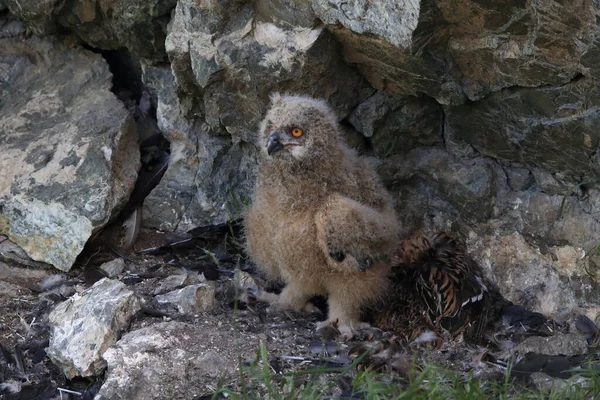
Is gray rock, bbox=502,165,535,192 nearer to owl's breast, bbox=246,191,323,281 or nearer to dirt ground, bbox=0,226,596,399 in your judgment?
dirt ground, bbox=0,226,596,399

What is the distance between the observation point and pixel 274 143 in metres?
4.71

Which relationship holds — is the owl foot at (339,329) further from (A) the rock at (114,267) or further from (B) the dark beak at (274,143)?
(A) the rock at (114,267)

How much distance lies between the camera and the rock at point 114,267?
18.3ft

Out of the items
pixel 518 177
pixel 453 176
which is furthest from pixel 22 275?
pixel 518 177

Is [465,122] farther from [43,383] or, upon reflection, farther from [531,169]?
[43,383]

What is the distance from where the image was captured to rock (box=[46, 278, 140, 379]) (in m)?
4.45

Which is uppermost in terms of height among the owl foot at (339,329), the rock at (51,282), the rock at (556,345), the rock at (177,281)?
the rock at (556,345)

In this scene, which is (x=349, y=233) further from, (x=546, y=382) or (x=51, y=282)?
(x=51, y=282)

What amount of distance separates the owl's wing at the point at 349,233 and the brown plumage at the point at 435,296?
38 cm

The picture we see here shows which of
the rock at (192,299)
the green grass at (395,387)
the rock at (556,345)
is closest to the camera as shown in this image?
the green grass at (395,387)

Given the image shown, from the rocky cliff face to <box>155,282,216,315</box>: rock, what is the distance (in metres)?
0.84

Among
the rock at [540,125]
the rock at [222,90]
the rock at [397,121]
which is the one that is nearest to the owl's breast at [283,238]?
the rock at [222,90]

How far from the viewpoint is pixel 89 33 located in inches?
241

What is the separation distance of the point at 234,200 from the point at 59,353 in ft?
5.69
